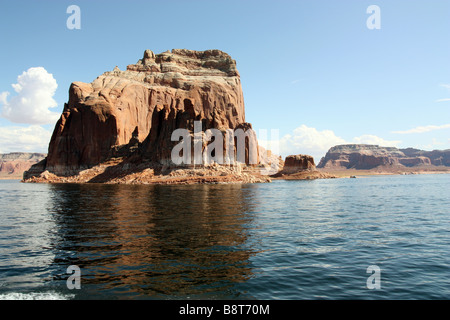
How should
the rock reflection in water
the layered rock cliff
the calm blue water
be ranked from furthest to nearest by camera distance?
the layered rock cliff < the rock reflection in water < the calm blue water

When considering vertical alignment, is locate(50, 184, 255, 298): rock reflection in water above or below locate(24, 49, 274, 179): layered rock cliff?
below

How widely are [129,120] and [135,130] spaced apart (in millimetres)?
24209

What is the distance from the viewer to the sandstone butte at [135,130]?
4033 inches

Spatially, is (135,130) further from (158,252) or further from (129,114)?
(158,252)

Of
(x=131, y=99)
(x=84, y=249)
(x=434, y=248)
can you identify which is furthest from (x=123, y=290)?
(x=131, y=99)

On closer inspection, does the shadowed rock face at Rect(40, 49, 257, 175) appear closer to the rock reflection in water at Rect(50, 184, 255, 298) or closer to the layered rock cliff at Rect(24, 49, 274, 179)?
the layered rock cliff at Rect(24, 49, 274, 179)

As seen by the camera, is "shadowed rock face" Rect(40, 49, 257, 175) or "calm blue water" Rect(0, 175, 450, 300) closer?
"calm blue water" Rect(0, 175, 450, 300)

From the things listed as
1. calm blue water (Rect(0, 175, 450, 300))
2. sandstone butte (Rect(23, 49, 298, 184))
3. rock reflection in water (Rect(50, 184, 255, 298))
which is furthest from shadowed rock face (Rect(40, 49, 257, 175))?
calm blue water (Rect(0, 175, 450, 300))

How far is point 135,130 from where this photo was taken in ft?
442

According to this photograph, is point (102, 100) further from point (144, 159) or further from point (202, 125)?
point (202, 125)

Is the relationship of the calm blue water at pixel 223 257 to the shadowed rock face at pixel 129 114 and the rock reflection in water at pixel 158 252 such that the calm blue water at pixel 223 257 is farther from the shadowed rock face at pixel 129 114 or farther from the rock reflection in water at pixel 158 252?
the shadowed rock face at pixel 129 114

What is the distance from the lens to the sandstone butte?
336ft

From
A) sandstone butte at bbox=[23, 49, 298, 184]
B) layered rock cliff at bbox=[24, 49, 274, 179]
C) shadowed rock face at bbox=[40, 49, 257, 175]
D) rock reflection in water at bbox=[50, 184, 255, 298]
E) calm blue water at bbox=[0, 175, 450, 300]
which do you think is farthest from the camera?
shadowed rock face at bbox=[40, 49, 257, 175]
